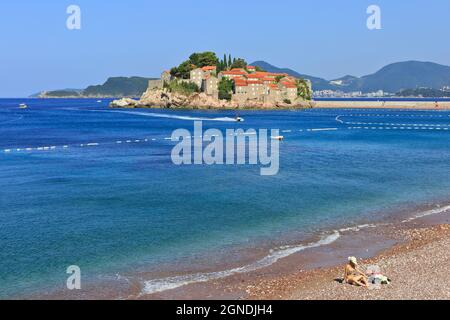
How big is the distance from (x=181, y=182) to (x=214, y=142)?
3221 centimetres

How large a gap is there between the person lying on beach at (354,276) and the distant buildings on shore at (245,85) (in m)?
151

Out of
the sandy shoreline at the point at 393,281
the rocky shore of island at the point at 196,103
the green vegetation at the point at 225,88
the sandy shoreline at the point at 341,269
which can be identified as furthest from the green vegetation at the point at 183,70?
the sandy shoreline at the point at 393,281

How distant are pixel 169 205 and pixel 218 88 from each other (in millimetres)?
138590

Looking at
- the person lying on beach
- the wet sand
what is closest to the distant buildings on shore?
Answer: the wet sand

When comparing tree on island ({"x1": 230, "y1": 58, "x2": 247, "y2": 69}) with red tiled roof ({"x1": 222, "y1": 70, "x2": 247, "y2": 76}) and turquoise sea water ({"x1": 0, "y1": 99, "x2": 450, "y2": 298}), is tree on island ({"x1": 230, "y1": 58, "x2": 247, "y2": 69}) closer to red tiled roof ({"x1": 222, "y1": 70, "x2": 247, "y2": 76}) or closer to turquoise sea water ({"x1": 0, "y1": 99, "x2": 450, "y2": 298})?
red tiled roof ({"x1": 222, "y1": 70, "x2": 247, "y2": 76})

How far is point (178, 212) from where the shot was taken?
29047mm

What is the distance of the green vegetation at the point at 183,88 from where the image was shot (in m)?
168

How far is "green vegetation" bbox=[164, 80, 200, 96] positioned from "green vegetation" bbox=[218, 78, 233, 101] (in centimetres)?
921

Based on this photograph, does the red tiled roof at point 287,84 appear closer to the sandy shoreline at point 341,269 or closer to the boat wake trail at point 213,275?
the sandy shoreline at point 341,269

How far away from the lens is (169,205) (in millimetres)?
30781

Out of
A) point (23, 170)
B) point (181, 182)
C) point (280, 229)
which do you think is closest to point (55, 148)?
point (23, 170)

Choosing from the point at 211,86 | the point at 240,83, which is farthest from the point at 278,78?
the point at 211,86

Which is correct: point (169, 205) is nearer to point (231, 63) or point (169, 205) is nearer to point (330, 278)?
point (330, 278)

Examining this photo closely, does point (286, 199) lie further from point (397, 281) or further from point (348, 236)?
point (397, 281)
